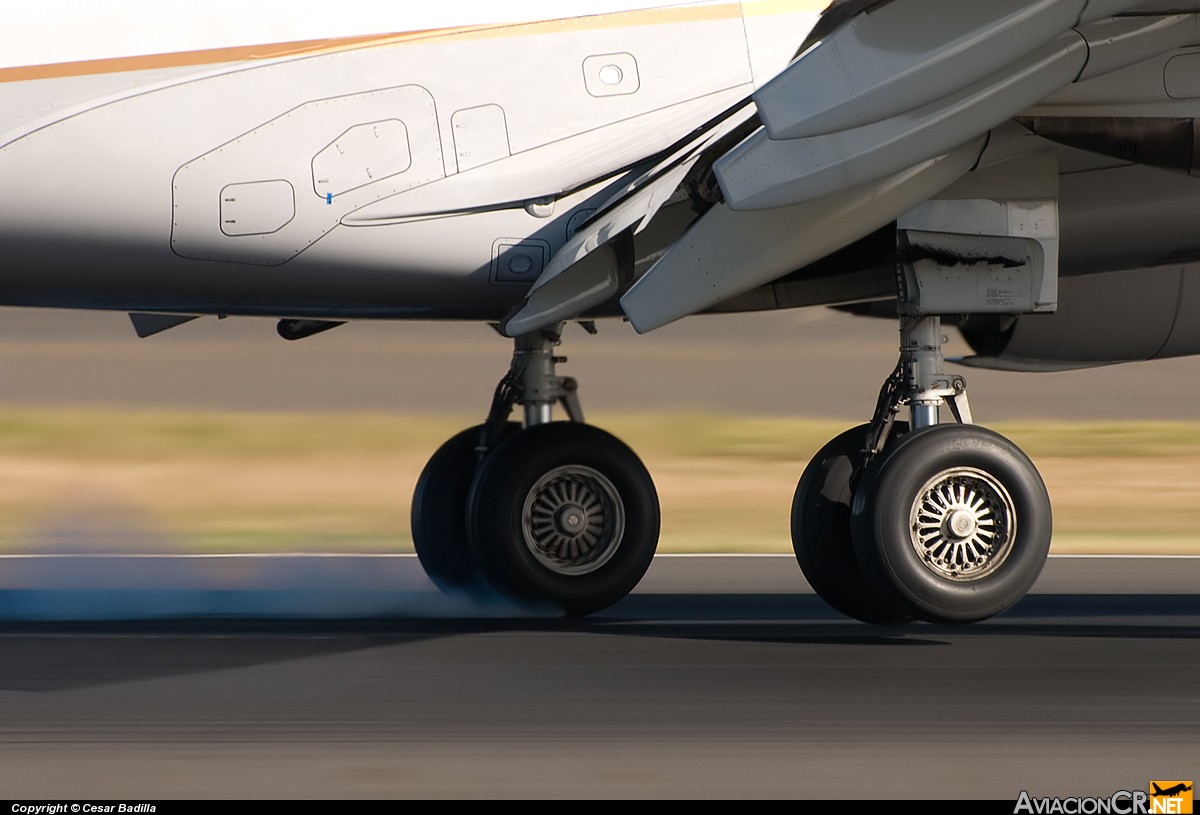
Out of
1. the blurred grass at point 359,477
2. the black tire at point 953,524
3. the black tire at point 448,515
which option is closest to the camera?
the black tire at point 953,524

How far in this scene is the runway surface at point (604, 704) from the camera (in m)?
5.93

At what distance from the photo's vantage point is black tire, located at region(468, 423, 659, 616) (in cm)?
1006

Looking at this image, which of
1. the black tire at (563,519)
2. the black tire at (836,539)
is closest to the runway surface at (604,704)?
the black tire at (836,539)

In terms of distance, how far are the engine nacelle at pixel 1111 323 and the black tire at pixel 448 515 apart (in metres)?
2.80

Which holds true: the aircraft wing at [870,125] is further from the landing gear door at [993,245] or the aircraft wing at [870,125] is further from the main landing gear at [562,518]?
the main landing gear at [562,518]

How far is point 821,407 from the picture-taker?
965 inches

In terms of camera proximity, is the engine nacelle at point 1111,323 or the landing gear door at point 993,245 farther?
the engine nacelle at point 1111,323

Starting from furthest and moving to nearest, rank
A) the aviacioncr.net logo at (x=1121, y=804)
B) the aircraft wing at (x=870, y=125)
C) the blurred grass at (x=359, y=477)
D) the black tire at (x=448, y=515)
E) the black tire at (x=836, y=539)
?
the blurred grass at (x=359, y=477) → the black tire at (x=448, y=515) → the black tire at (x=836, y=539) → the aircraft wing at (x=870, y=125) → the aviacioncr.net logo at (x=1121, y=804)

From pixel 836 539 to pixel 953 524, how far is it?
0.87 meters

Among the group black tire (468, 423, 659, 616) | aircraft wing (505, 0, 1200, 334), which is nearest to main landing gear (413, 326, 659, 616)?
black tire (468, 423, 659, 616)

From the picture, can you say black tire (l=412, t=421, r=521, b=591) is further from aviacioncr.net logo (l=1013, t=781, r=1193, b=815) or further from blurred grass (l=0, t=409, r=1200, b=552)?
aviacioncr.net logo (l=1013, t=781, r=1193, b=815)

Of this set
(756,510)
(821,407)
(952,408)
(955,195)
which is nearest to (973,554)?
(952,408)

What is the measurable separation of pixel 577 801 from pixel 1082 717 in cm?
211

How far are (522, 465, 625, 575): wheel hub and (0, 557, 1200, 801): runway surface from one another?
357mm
